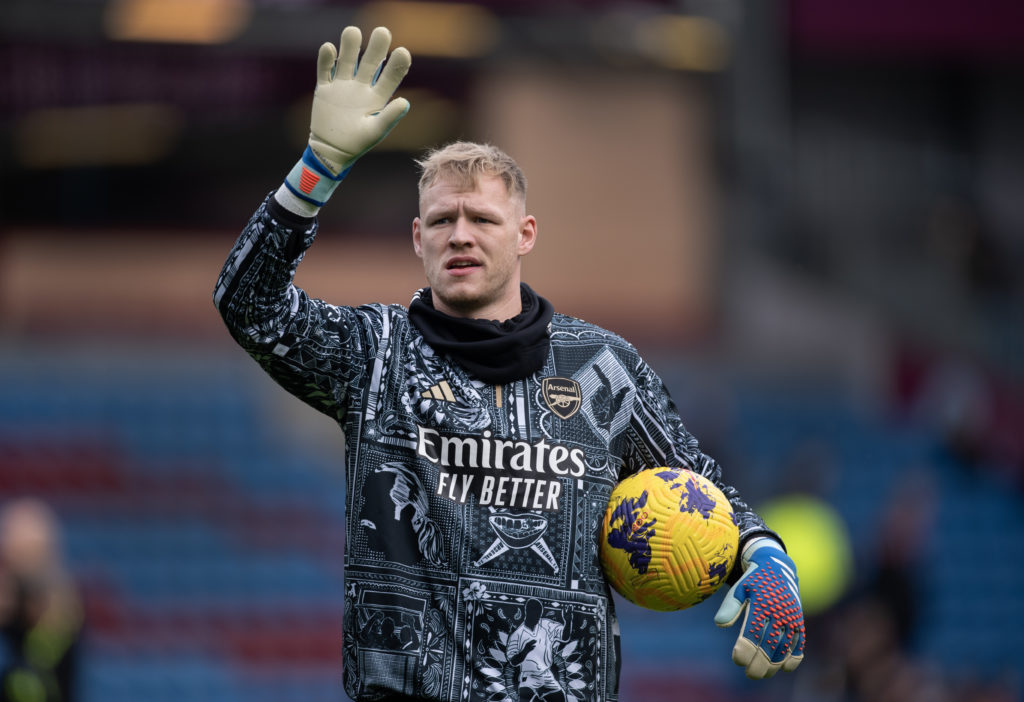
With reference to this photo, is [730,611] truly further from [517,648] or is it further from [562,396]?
[562,396]

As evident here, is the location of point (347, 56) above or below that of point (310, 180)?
above

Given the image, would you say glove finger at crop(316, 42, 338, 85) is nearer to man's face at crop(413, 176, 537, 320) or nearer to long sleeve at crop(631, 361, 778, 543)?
man's face at crop(413, 176, 537, 320)

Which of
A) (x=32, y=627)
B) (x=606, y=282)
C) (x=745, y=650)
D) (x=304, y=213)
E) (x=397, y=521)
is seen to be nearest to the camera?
(x=304, y=213)

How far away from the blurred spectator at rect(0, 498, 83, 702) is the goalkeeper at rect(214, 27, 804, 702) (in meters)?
3.62

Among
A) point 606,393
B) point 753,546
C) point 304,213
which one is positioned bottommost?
point 753,546

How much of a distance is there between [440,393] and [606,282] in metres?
11.4

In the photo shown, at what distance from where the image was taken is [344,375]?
126 inches

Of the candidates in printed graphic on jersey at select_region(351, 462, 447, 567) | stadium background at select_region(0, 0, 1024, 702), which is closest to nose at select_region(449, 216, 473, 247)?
printed graphic on jersey at select_region(351, 462, 447, 567)

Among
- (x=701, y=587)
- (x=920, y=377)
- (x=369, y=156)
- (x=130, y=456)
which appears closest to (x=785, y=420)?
(x=920, y=377)

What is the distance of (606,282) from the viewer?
1452cm

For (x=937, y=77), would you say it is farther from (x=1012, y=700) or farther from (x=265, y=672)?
(x=265, y=672)

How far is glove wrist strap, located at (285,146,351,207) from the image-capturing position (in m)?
3.00

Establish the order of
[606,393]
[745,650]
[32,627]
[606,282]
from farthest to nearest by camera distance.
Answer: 1. [606,282]
2. [32,627]
3. [606,393]
4. [745,650]

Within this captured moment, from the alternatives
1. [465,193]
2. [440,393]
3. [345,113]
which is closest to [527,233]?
[465,193]
